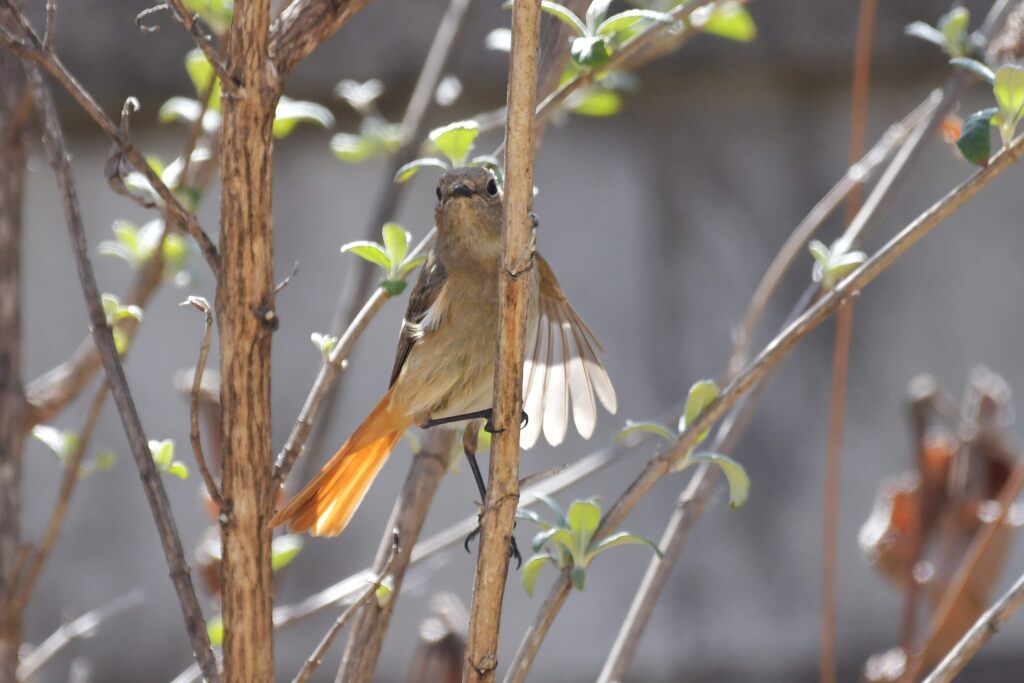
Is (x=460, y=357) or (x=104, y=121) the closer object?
(x=104, y=121)

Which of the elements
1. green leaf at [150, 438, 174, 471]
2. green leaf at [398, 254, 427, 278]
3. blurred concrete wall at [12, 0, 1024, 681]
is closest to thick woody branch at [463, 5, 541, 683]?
green leaf at [398, 254, 427, 278]

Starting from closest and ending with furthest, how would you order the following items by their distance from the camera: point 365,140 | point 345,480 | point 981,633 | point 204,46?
point 204,46
point 981,633
point 345,480
point 365,140

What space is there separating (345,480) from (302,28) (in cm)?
96

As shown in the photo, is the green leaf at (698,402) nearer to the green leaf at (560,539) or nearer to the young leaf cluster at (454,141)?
the green leaf at (560,539)

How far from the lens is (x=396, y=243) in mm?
1858

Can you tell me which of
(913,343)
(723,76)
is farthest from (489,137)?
(913,343)

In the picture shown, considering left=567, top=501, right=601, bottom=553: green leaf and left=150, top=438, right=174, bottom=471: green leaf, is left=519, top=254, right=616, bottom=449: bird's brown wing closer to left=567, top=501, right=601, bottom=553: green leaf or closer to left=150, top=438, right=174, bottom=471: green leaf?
left=567, top=501, right=601, bottom=553: green leaf

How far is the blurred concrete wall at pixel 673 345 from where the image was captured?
158 inches

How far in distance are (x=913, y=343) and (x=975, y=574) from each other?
1.47 meters

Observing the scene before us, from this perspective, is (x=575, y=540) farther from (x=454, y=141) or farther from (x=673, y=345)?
(x=673, y=345)

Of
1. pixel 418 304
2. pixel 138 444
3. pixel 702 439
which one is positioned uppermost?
pixel 418 304

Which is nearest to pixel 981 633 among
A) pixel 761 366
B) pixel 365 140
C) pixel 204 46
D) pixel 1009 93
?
pixel 761 366

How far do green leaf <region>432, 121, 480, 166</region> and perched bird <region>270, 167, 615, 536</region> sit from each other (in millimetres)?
389

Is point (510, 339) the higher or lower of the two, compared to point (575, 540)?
higher
